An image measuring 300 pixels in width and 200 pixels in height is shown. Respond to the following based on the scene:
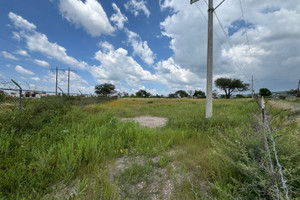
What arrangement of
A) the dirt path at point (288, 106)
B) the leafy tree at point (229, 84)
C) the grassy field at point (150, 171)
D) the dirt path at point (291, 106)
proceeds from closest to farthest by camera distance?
the grassy field at point (150, 171), the dirt path at point (291, 106), the dirt path at point (288, 106), the leafy tree at point (229, 84)

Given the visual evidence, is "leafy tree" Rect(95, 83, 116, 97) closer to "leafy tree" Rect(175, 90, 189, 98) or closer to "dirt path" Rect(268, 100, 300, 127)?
"leafy tree" Rect(175, 90, 189, 98)

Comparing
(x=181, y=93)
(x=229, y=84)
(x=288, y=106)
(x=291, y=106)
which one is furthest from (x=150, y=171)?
(x=181, y=93)

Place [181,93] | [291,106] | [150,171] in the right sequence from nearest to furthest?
[150,171] → [291,106] → [181,93]

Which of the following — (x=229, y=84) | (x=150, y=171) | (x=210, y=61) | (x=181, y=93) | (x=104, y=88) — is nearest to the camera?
(x=150, y=171)

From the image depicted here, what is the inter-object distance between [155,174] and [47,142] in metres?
3.17

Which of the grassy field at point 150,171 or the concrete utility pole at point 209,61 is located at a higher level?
the concrete utility pole at point 209,61

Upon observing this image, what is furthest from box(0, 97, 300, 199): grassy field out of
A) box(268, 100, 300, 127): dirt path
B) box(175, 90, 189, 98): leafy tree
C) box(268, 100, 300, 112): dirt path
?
box(175, 90, 189, 98): leafy tree

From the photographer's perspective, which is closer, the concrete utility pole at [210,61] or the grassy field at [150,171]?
the grassy field at [150,171]

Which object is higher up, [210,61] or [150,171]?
[210,61]

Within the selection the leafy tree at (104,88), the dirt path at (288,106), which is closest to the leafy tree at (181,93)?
the leafy tree at (104,88)

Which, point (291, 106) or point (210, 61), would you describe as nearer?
point (210, 61)

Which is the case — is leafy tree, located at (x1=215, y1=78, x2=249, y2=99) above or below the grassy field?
above

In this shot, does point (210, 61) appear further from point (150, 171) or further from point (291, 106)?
point (291, 106)

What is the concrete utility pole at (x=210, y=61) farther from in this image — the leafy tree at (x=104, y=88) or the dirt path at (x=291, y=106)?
the leafy tree at (x=104, y=88)
